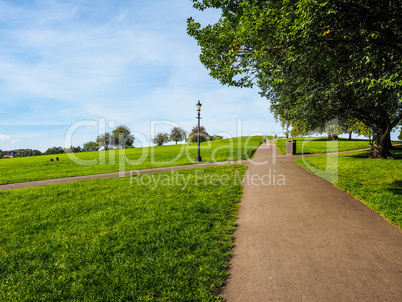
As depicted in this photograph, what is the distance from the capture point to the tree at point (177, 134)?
9281 cm

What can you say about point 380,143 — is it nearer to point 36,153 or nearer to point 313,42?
point 313,42

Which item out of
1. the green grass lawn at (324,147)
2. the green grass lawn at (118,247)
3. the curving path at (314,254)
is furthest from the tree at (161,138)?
the curving path at (314,254)

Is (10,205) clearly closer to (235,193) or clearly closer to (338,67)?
(235,193)

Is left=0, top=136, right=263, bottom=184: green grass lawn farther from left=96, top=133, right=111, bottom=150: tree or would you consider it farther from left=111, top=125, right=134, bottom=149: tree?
left=96, top=133, right=111, bottom=150: tree

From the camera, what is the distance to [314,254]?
366 centimetres

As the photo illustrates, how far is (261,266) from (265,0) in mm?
8426

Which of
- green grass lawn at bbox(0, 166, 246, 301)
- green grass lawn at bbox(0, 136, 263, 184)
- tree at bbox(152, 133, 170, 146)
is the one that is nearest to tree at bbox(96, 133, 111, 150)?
tree at bbox(152, 133, 170, 146)

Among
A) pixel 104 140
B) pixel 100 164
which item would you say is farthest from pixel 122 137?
pixel 100 164

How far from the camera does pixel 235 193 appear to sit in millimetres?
7777

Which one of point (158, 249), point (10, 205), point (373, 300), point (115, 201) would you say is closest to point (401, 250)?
point (373, 300)

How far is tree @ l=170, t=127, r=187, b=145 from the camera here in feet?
305

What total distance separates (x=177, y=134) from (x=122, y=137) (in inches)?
A: 991

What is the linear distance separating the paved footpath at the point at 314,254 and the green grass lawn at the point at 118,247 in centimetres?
44

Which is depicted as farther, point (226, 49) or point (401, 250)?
point (226, 49)
